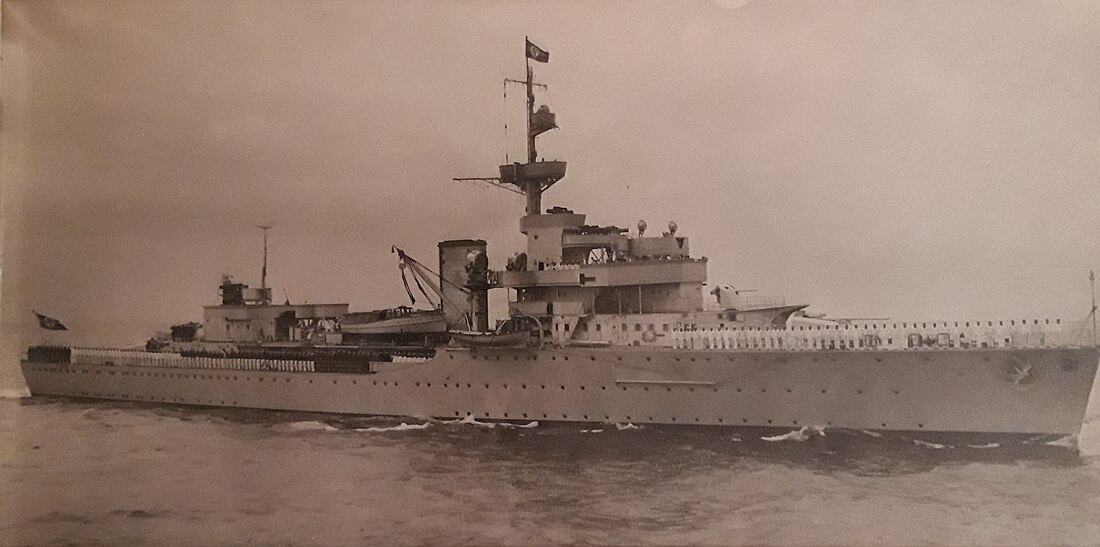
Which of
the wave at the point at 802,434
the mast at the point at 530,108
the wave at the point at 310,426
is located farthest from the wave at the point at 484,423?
the mast at the point at 530,108

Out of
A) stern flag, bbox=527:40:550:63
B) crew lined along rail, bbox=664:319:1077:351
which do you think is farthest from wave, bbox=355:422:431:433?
stern flag, bbox=527:40:550:63

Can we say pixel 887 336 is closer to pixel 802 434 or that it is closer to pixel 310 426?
pixel 802 434

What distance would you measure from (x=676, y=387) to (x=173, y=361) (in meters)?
8.36

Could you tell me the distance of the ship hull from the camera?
6828 millimetres

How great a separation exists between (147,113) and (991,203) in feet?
25.6

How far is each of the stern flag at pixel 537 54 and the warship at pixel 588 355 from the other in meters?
0.62

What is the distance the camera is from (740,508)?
5121 millimetres

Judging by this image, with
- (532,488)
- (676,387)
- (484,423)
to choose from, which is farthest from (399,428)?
(676,387)

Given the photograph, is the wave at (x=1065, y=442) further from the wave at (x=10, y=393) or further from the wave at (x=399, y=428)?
the wave at (x=10, y=393)

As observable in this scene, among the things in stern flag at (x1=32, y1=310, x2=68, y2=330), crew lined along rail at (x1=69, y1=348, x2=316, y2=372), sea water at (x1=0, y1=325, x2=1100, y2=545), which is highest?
stern flag at (x1=32, y1=310, x2=68, y2=330)

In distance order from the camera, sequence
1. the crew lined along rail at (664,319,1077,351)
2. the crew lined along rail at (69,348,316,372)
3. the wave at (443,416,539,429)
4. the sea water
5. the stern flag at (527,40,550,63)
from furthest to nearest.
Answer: the crew lined along rail at (69,348,316,372), the wave at (443,416,539,429), the crew lined along rail at (664,319,1077,351), the stern flag at (527,40,550,63), the sea water

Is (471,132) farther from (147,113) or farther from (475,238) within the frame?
(147,113)

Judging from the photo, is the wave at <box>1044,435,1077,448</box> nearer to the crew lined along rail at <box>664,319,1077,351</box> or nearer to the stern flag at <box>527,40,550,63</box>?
the crew lined along rail at <box>664,319,1077,351</box>

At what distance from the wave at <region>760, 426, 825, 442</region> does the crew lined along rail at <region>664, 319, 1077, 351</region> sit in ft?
3.05
